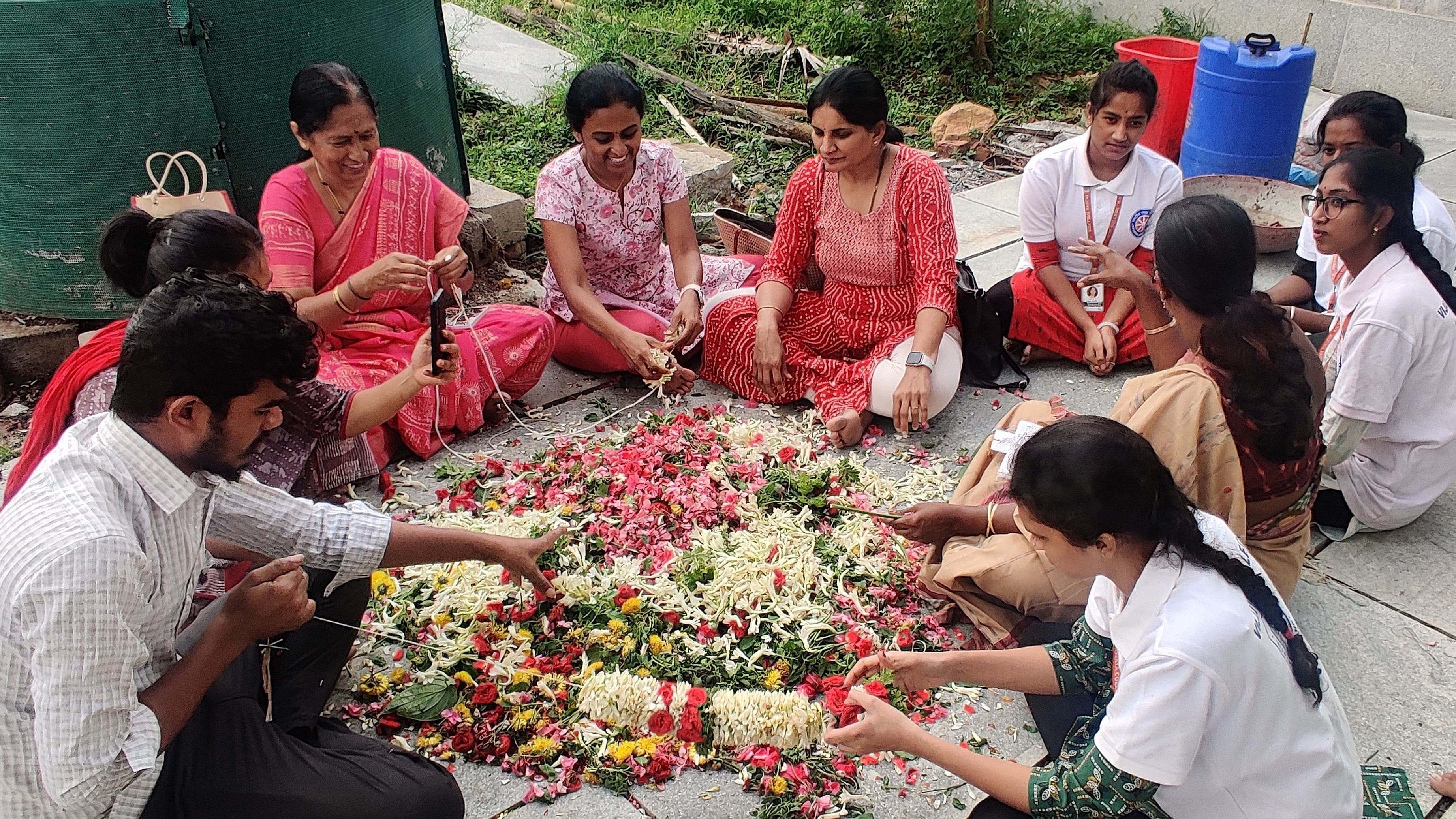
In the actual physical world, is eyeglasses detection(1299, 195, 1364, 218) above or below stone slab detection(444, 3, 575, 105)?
above

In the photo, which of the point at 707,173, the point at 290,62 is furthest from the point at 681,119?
the point at 290,62

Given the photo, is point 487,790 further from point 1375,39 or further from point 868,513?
point 1375,39

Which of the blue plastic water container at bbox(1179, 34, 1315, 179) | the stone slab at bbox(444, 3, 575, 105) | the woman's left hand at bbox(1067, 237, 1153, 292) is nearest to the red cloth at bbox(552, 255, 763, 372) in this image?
the woman's left hand at bbox(1067, 237, 1153, 292)

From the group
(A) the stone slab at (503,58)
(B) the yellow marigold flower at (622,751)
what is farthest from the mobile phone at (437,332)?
(A) the stone slab at (503,58)

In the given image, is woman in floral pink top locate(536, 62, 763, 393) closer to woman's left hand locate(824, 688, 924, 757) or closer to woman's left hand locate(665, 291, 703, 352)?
woman's left hand locate(665, 291, 703, 352)

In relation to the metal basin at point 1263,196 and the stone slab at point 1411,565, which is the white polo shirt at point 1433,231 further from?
the metal basin at point 1263,196

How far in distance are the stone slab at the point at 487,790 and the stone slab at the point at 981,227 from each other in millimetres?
3961

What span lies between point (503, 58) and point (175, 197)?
507cm

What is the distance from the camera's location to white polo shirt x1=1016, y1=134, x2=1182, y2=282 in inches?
175

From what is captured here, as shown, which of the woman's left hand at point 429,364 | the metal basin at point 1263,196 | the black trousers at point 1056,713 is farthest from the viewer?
the metal basin at point 1263,196

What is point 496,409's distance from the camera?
14.0ft

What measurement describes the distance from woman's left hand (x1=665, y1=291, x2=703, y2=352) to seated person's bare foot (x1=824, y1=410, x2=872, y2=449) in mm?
748

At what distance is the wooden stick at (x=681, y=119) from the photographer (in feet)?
23.6

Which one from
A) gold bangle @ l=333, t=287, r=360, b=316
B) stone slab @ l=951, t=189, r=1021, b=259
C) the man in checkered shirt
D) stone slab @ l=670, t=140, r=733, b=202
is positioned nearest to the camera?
the man in checkered shirt
